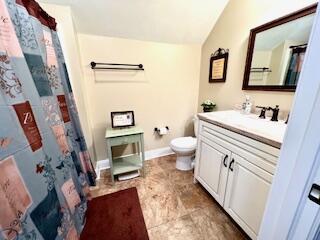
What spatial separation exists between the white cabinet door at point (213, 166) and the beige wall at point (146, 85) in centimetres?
98

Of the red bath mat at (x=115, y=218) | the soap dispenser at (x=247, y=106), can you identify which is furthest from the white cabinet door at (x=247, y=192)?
the red bath mat at (x=115, y=218)

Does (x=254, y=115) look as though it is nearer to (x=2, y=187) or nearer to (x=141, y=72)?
(x=141, y=72)

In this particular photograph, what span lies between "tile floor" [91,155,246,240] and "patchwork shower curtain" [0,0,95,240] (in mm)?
648

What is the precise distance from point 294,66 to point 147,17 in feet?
5.27

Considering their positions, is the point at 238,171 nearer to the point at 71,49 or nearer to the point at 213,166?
the point at 213,166

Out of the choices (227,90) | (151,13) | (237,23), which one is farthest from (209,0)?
(227,90)

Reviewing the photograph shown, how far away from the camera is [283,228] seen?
564 millimetres

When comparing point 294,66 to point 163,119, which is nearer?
point 294,66

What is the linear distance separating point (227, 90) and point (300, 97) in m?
1.60

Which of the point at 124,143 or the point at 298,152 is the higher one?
the point at 298,152

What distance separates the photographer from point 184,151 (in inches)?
77.2

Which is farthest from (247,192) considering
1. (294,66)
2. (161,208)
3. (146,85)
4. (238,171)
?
(146,85)

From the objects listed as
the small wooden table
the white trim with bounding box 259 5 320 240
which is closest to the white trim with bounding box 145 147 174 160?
the small wooden table

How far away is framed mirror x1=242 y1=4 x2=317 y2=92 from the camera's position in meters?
1.20
